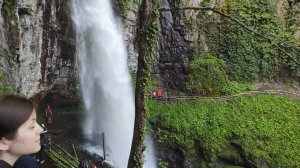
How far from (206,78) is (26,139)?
15.4 metres

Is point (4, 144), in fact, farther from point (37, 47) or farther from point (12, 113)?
point (37, 47)

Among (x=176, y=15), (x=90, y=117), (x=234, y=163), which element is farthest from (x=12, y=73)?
(x=176, y=15)

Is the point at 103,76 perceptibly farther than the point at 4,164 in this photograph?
Yes

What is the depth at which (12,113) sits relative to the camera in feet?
5.60

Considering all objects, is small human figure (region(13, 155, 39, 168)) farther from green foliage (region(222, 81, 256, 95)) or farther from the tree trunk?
green foliage (region(222, 81, 256, 95))

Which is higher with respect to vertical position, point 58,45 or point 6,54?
point 58,45

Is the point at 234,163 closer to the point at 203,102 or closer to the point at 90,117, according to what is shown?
the point at 203,102

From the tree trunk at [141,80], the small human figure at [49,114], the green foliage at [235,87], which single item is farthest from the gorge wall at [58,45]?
the tree trunk at [141,80]

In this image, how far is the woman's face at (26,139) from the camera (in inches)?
69.9

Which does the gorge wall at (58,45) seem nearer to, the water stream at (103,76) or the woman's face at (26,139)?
the water stream at (103,76)

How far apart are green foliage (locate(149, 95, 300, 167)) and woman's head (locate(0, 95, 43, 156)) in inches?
451

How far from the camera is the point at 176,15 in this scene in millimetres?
17984

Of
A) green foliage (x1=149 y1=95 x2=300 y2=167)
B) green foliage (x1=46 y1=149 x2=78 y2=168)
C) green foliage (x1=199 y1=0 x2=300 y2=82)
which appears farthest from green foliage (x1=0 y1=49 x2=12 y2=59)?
green foliage (x1=199 y1=0 x2=300 y2=82)

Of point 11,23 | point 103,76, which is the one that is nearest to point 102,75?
point 103,76
